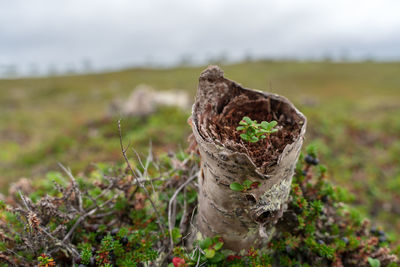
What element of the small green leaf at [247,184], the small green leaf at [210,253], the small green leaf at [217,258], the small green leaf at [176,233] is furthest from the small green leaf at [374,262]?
the small green leaf at [176,233]

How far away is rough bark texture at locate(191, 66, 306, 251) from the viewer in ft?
5.47

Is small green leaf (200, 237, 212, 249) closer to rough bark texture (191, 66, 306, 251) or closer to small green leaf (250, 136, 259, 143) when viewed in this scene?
rough bark texture (191, 66, 306, 251)

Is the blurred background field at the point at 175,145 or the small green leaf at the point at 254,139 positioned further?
the blurred background field at the point at 175,145

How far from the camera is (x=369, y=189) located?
25.1 ft

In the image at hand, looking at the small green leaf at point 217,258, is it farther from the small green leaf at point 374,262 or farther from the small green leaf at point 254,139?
the small green leaf at point 374,262

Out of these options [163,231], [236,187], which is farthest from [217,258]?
[236,187]

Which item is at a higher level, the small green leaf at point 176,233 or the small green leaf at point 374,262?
the small green leaf at point 176,233

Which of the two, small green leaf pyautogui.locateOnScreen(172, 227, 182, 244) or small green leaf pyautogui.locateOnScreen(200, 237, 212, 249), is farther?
small green leaf pyautogui.locateOnScreen(172, 227, 182, 244)

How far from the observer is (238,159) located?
158cm

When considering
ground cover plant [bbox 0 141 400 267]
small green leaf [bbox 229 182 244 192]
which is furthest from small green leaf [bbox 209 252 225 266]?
small green leaf [bbox 229 182 244 192]

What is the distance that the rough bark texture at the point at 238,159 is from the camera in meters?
1.67

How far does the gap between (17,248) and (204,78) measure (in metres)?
2.05

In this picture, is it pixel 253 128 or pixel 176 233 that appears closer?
pixel 253 128

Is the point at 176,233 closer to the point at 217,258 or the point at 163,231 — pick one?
the point at 163,231
